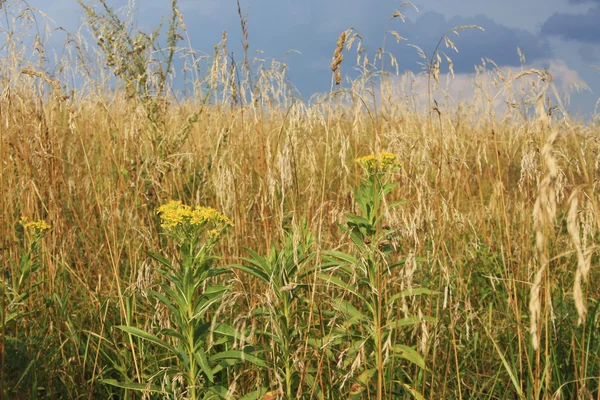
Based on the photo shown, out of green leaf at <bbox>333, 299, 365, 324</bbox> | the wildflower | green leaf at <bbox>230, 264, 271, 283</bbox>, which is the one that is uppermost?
the wildflower

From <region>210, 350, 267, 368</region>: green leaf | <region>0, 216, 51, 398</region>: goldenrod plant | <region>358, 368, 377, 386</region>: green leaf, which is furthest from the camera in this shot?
<region>0, 216, 51, 398</region>: goldenrod plant

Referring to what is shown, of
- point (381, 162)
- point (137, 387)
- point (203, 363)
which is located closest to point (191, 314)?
point (203, 363)

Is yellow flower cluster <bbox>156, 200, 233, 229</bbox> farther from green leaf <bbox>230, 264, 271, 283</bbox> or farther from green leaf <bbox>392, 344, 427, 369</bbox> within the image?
green leaf <bbox>392, 344, 427, 369</bbox>

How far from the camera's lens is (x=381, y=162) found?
83.5 inches

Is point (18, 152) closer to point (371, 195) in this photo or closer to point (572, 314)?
point (371, 195)

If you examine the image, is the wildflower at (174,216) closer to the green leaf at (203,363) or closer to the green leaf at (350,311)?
the green leaf at (203,363)

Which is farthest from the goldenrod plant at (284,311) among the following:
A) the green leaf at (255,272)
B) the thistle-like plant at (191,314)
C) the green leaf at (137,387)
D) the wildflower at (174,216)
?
the green leaf at (137,387)

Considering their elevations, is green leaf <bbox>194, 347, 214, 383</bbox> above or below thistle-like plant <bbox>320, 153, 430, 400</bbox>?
below

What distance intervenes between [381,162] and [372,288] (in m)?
0.53

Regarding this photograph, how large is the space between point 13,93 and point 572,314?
3.32 m

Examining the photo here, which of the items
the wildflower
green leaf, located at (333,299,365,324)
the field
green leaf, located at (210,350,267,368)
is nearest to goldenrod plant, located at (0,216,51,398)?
the field

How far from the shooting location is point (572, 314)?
8.72 feet

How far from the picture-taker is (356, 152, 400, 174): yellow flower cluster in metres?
2.09

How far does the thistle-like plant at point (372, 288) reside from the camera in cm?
183
